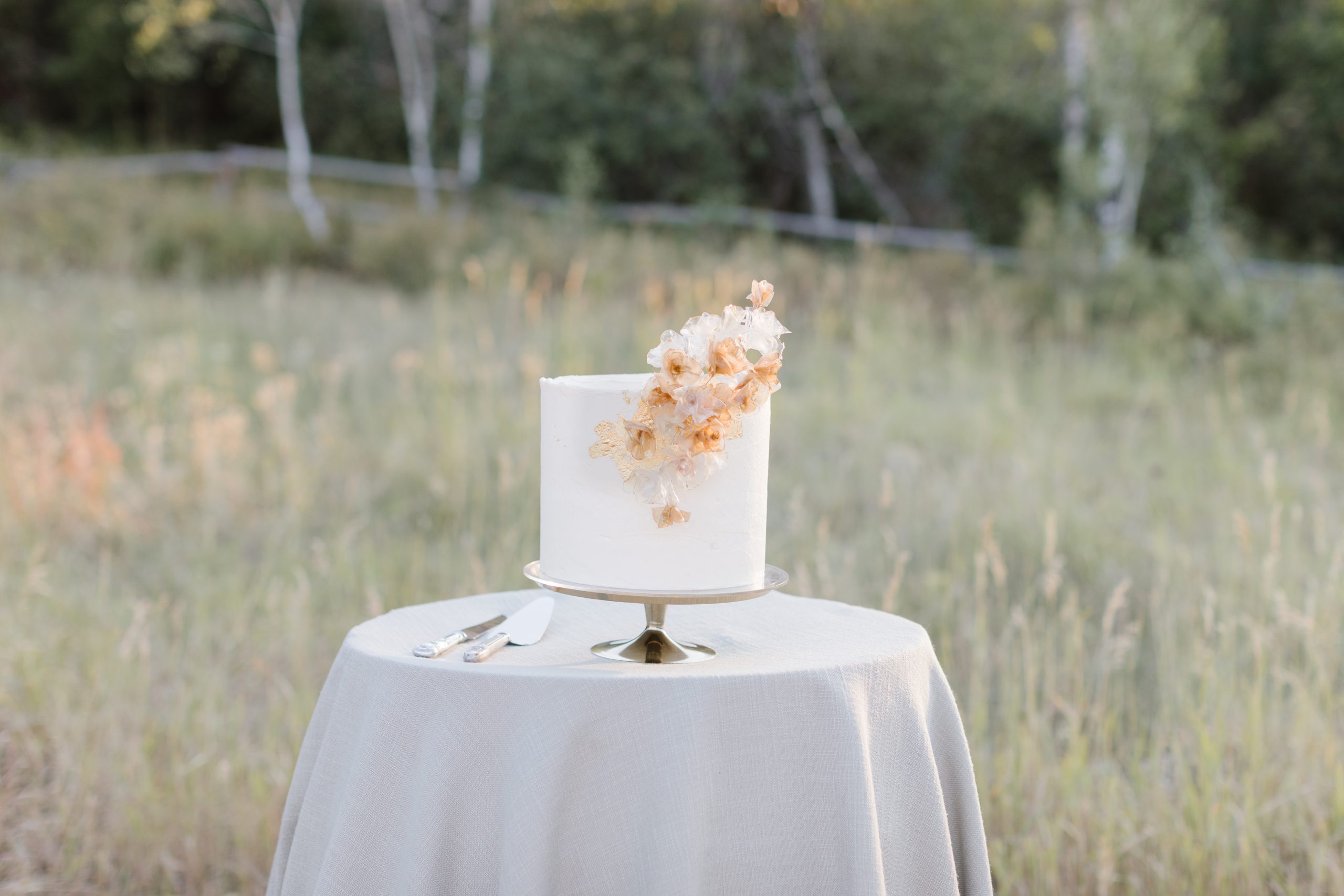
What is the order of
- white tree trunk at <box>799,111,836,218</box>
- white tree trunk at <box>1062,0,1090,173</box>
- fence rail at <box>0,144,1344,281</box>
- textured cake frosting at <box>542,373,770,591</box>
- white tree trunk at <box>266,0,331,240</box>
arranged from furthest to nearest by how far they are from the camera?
white tree trunk at <box>799,111,836,218</box> → white tree trunk at <box>266,0,331,240</box> → fence rail at <box>0,144,1344,281</box> → white tree trunk at <box>1062,0,1090,173</box> → textured cake frosting at <box>542,373,770,591</box>

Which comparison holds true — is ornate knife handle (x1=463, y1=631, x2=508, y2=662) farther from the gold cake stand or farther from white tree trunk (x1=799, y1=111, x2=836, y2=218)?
white tree trunk (x1=799, y1=111, x2=836, y2=218)

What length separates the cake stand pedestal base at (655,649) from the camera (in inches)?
59.8

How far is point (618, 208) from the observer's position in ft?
40.2

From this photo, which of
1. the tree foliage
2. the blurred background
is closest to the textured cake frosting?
the blurred background

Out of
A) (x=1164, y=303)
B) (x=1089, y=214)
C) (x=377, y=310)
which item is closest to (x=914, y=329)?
(x=1164, y=303)

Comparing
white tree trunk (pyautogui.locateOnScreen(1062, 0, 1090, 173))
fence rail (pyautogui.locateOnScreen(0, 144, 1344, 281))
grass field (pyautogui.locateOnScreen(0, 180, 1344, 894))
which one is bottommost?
grass field (pyautogui.locateOnScreen(0, 180, 1344, 894))

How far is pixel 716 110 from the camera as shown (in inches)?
531

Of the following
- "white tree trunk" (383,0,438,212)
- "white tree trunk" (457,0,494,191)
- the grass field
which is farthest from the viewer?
"white tree trunk" (457,0,494,191)

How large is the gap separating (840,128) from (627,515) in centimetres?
1321

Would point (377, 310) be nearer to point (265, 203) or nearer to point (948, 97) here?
point (265, 203)

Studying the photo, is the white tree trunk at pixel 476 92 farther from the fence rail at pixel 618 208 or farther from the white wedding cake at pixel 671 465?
the white wedding cake at pixel 671 465

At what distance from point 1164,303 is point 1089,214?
3.68 metres

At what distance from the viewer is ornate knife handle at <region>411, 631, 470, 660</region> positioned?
1.48 m

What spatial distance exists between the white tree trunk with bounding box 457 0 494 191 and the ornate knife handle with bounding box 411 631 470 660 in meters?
11.8
